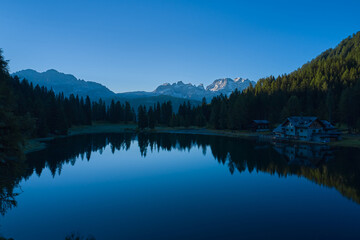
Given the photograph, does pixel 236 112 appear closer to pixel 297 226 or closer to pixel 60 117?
pixel 60 117

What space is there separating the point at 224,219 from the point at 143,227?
23.0 feet

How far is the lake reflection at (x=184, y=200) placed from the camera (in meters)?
17.0

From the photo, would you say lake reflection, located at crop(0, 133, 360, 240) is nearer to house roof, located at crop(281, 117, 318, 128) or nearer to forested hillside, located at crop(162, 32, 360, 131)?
house roof, located at crop(281, 117, 318, 128)

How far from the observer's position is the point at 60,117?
88375mm

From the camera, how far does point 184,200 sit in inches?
937

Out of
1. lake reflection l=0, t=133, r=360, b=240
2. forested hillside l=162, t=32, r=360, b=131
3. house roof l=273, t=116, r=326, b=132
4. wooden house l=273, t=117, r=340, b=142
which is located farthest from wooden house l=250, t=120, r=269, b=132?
lake reflection l=0, t=133, r=360, b=240

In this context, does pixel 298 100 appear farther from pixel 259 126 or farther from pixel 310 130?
pixel 310 130

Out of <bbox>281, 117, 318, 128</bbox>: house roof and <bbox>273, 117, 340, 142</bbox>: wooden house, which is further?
<bbox>281, 117, 318, 128</bbox>: house roof

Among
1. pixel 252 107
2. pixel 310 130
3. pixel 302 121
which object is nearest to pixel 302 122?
pixel 302 121

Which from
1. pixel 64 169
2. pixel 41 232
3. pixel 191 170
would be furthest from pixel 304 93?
pixel 41 232

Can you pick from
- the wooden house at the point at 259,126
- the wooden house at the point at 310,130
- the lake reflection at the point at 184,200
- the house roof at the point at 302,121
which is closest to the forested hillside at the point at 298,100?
the wooden house at the point at 259,126

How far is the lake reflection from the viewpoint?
17.0m

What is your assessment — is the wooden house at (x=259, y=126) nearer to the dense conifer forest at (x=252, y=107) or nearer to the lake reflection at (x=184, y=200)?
the dense conifer forest at (x=252, y=107)

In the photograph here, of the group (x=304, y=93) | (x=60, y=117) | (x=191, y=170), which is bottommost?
(x=191, y=170)
